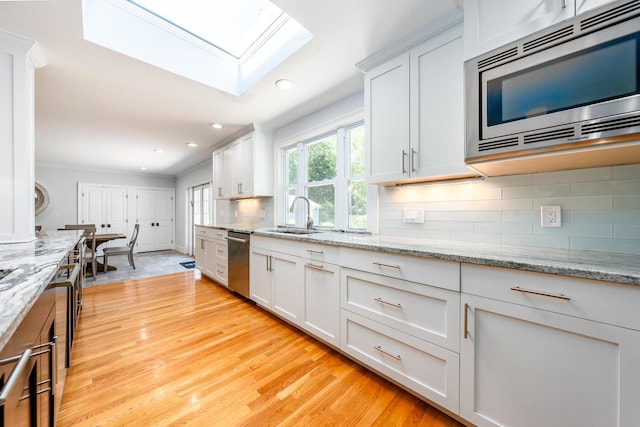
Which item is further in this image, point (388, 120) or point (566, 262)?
point (388, 120)

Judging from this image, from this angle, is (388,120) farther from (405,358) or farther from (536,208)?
(405,358)

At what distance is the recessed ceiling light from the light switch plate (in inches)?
61.6

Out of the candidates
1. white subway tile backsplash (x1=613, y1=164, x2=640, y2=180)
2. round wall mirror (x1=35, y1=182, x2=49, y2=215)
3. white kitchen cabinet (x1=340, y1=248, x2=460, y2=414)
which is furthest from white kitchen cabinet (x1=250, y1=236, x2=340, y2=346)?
round wall mirror (x1=35, y1=182, x2=49, y2=215)

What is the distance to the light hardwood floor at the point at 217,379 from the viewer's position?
4.32ft

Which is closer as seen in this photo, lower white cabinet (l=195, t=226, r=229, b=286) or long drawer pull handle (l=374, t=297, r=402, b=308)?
long drawer pull handle (l=374, t=297, r=402, b=308)

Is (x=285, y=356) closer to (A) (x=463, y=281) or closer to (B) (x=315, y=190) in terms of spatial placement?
(A) (x=463, y=281)

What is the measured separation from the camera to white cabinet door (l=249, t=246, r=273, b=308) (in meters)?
2.53

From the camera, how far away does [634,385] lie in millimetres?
831

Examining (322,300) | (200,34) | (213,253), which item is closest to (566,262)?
(322,300)

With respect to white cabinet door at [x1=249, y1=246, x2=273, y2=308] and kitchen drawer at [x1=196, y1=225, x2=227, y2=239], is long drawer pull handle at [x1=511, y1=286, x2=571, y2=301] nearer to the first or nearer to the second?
white cabinet door at [x1=249, y1=246, x2=273, y2=308]

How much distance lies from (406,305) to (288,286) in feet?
3.86

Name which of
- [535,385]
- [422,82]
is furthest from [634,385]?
[422,82]

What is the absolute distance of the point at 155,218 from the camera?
7.48m

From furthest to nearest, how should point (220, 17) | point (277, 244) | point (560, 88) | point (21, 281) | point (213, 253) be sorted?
point (213, 253) → point (277, 244) → point (220, 17) → point (560, 88) → point (21, 281)
